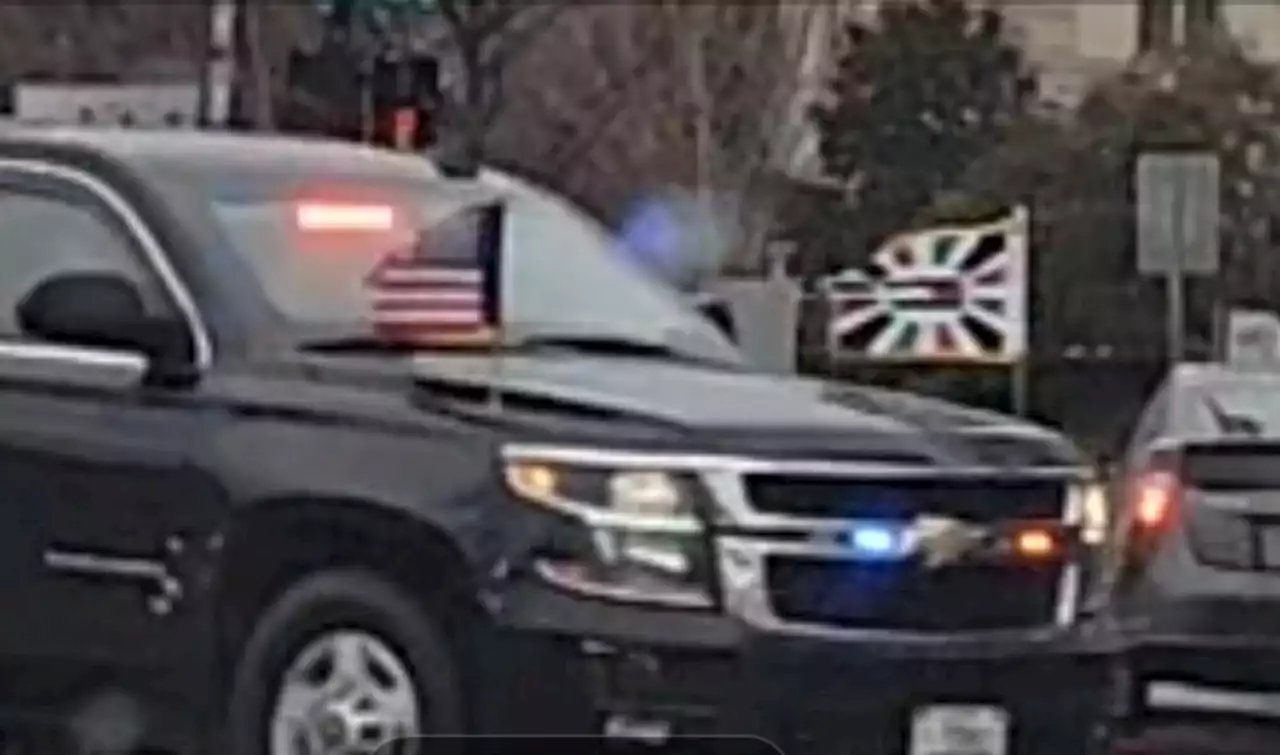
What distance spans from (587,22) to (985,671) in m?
30.2

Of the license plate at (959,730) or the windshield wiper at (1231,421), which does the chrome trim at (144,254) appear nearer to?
the license plate at (959,730)

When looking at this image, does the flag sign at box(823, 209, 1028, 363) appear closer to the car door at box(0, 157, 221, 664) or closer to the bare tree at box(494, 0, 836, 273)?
the car door at box(0, 157, 221, 664)

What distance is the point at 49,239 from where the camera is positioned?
371 inches

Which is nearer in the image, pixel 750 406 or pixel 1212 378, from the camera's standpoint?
pixel 750 406

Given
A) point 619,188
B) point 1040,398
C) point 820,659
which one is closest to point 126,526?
point 820,659

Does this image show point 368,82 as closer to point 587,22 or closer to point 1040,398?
point 1040,398

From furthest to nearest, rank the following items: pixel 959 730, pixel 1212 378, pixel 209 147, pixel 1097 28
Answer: pixel 1097 28 < pixel 1212 378 < pixel 209 147 < pixel 959 730

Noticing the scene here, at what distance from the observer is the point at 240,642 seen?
8.70 m

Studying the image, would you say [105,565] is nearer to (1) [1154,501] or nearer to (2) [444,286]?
(2) [444,286]

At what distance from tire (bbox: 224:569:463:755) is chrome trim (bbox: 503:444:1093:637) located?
13.1 inches

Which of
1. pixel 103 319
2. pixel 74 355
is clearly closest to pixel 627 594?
pixel 103 319

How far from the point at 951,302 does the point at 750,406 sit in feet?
39.9

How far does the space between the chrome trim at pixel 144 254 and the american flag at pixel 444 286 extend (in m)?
0.45

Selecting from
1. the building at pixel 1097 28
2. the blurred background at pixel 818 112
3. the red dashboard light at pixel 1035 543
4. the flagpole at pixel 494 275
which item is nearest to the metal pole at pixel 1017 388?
the blurred background at pixel 818 112
